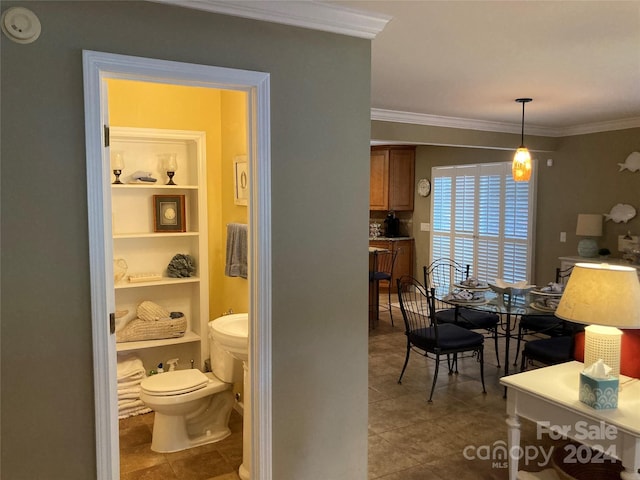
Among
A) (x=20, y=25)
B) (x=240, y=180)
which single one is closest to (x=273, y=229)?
(x=20, y=25)

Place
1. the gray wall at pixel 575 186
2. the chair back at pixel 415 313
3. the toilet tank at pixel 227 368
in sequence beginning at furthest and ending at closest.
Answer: the gray wall at pixel 575 186
the chair back at pixel 415 313
the toilet tank at pixel 227 368

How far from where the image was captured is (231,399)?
3434mm

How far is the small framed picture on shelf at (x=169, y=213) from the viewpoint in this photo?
152 inches

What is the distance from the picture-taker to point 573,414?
2.13m

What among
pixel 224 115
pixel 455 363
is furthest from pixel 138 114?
pixel 455 363

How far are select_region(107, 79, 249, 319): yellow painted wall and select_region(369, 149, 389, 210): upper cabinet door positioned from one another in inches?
185

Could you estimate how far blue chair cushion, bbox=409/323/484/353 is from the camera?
3.96m

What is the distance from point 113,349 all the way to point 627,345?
248 centimetres

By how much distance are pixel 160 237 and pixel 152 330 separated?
735mm

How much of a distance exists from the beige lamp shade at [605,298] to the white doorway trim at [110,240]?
138 centimetres

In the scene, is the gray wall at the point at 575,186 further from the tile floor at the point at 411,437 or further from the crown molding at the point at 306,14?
the crown molding at the point at 306,14

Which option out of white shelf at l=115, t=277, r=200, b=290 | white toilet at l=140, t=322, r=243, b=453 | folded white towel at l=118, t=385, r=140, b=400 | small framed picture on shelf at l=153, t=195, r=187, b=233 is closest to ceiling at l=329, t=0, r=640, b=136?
small framed picture on shelf at l=153, t=195, r=187, b=233

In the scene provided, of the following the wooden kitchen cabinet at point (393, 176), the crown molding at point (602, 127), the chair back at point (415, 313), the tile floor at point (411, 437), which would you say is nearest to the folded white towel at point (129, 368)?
the tile floor at point (411, 437)

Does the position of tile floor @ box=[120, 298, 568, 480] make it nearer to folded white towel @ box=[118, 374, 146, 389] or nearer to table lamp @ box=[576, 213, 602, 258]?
folded white towel @ box=[118, 374, 146, 389]
